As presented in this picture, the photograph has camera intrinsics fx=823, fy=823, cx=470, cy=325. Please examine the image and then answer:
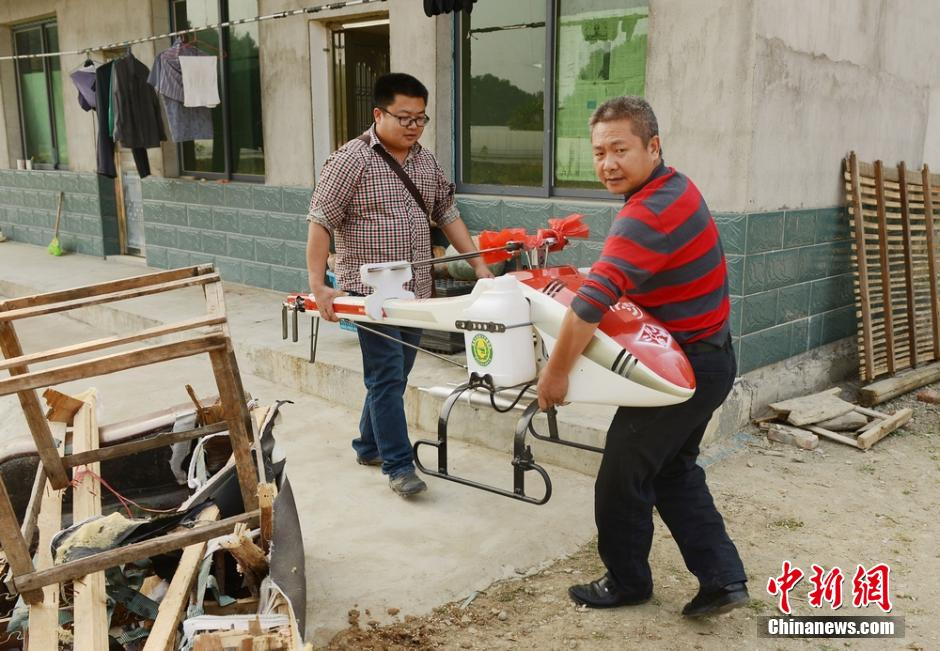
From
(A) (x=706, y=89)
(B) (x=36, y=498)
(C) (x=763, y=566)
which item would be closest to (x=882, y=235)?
(A) (x=706, y=89)

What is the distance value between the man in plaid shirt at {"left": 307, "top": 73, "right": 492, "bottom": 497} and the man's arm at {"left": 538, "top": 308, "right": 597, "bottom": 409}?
1.09m

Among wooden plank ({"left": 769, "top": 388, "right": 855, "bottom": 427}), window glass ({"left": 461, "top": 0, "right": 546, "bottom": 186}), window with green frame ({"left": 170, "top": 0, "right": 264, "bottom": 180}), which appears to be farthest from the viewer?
window with green frame ({"left": 170, "top": 0, "right": 264, "bottom": 180})

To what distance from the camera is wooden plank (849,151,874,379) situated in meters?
5.24

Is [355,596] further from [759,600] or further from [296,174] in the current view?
[296,174]

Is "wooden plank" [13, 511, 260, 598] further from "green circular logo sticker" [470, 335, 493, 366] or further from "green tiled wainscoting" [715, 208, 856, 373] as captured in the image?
"green tiled wainscoting" [715, 208, 856, 373]

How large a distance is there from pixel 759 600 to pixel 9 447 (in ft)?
9.38

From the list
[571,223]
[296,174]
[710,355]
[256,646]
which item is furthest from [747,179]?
[296,174]

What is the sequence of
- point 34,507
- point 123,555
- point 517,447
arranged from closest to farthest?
point 123,555 < point 34,507 < point 517,447

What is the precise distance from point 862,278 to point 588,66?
2.27 metres

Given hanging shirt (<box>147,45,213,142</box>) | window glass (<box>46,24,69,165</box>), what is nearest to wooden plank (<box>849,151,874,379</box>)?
hanging shirt (<box>147,45,213,142</box>)

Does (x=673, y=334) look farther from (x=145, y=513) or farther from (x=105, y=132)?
(x=105, y=132)

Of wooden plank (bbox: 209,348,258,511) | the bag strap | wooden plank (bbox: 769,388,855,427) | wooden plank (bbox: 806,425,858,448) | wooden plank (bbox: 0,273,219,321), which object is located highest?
the bag strap

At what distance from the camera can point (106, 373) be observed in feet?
6.84

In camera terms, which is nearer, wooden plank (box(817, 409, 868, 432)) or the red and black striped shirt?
the red and black striped shirt
